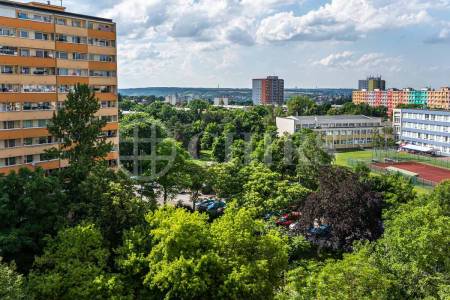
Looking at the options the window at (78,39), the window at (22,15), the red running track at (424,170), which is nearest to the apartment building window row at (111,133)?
the window at (78,39)

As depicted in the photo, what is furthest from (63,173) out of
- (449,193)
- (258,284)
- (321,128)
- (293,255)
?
(321,128)

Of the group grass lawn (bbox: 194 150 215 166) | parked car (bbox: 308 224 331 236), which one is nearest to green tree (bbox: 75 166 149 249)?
parked car (bbox: 308 224 331 236)

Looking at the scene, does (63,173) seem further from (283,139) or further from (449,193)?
(283,139)

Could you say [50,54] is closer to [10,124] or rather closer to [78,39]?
[78,39]

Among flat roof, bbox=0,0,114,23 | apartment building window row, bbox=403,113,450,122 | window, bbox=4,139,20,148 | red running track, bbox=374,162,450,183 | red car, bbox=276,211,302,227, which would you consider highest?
flat roof, bbox=0,0,114,23

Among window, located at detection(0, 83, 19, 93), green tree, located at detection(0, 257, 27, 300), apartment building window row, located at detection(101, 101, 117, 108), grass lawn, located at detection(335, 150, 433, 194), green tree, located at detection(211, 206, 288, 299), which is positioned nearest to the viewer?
green tree, located at detection(0, 257, 27, 300)

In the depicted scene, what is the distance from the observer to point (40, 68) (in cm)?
3872

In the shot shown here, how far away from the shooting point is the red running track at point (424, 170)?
217 ft

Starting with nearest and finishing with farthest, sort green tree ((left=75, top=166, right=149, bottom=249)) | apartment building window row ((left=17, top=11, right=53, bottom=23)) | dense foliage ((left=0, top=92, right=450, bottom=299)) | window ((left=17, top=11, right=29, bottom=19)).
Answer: dense foliage ((left=0, top=92, right=450, bottom=299)), green tree ((left=75, top=166, right=149, bottom=249)), window ((left=17, top=11, right=29, bottom=19)), apartment building window row ((left=17, top=11, right=53, bottom=23))

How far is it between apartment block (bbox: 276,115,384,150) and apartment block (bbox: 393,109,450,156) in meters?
4.23

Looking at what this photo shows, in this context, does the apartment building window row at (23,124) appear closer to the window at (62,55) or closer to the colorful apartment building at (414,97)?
the window at (62,55)

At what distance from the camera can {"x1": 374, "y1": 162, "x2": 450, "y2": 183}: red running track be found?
66075mm

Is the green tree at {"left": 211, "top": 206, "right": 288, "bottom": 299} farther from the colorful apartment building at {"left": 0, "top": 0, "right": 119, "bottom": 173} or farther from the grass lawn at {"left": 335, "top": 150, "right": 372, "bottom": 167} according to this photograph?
the grass lawn at {"left": 335, "top": 150, "right": 372, "bottom": 167}

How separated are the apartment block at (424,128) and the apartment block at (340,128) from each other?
4.23 meters
